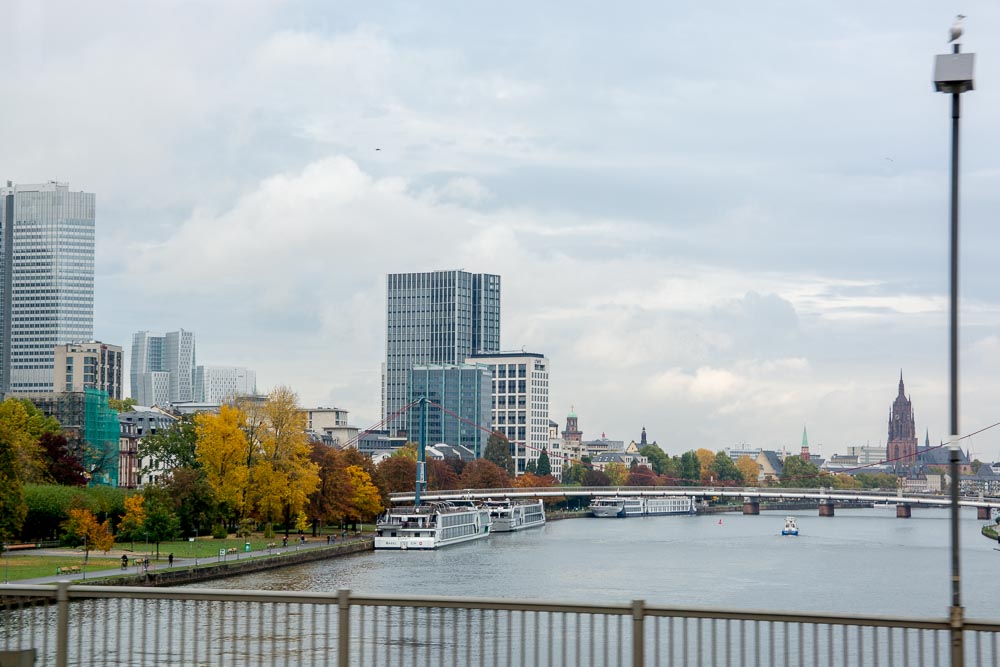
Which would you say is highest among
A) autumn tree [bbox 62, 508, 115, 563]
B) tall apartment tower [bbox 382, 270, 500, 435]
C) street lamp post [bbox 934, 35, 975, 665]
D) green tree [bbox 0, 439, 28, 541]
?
tall apartment tower [bbox 382, 270, 500, 435]

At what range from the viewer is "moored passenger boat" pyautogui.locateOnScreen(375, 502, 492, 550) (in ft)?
201

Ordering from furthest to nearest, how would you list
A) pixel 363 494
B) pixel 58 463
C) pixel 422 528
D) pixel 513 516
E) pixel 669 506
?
pixel 669 506 → pixel 513 516 → pixel 363 494 → pixel 422 528 → pixel 58 463

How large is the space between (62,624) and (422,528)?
56.6 metres

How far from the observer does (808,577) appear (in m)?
45.4

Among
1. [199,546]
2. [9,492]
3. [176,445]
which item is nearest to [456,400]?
[176,445]

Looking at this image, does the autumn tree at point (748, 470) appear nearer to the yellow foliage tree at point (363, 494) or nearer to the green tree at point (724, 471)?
the green tree at point (724, 471)

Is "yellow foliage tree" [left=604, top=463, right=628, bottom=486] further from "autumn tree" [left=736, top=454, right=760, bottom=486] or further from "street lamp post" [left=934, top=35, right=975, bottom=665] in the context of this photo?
"street lamp post" [left=934, top=35, right=975, bottom=665]

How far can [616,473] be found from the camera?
470 feet

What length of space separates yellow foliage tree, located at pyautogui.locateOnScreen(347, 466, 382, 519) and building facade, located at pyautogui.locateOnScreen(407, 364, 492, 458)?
92.3 m

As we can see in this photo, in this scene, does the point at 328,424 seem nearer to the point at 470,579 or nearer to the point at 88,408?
the point at 88,408

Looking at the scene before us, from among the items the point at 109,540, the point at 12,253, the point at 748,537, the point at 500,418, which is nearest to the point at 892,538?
the point at 748,537

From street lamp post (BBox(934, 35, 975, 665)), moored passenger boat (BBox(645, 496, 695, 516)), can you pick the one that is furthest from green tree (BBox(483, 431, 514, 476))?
street lamp post (BBox(934, 35, 975, 665))

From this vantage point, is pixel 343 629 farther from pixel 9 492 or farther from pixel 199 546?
pixel 199 546

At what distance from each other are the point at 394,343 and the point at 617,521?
96607 millimetres
